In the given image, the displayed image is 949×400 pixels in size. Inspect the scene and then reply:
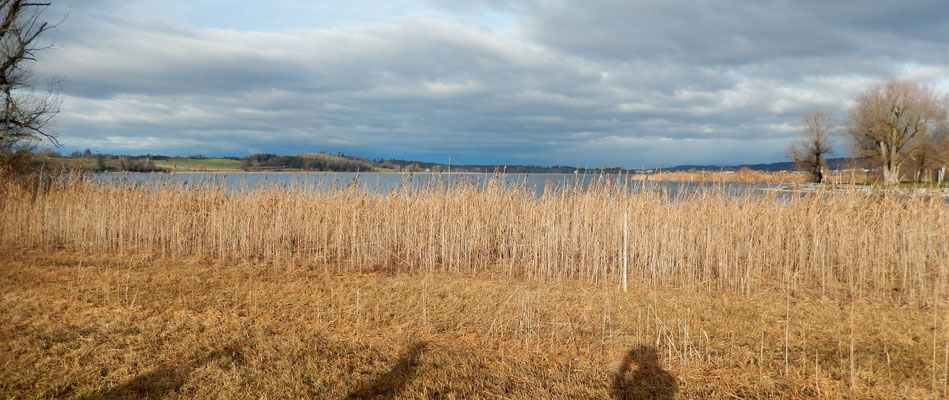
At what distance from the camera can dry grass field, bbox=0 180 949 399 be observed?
3625 millimetres

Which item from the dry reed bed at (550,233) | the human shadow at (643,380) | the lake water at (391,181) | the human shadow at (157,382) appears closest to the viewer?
the human shadow at (157,382)

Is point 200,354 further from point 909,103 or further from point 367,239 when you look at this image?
point 909,103

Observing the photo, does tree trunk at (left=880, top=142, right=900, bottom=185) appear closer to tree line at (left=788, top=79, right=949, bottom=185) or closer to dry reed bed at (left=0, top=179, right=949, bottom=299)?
tree line at (left=788, top=79, right=949, bottom=185)

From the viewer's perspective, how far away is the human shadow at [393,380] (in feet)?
10.9

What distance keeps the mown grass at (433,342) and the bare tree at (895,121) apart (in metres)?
35.8

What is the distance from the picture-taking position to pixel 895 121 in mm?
33750

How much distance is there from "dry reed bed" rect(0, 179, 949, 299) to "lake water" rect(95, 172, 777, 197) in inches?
7.7

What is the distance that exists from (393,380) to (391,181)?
6.81 meters

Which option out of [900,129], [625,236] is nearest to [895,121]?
[900,129]

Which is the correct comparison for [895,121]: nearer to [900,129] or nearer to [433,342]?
[900,129]

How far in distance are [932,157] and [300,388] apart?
41624 millimetres

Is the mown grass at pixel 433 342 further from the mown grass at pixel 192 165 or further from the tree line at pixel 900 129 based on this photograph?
the tree line at pixel 900 129

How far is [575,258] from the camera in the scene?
7746 mm

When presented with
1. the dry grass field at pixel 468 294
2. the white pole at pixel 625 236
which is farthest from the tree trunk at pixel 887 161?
the white pole at pixel 625 236
